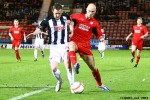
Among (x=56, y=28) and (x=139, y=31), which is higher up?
(x=56, y=28)

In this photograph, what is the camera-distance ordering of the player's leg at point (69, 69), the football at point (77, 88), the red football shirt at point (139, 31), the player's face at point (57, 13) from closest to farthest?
the football at point (77, 88) < the player's face at point (57, 13) < the player's leg at point (69, 69) < the red football shirt at point (139, 31)

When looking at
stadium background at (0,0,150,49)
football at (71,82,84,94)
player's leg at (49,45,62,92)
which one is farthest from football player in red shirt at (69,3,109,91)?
A: stadium background at (0,0,150,49)

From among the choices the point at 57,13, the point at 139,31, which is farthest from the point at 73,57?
the point at 139,31

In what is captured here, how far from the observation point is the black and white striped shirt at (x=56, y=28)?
973 centimetres

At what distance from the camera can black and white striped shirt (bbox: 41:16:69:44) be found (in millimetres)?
9726

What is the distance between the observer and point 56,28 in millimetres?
9734

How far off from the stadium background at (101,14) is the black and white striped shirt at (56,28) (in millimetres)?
26810

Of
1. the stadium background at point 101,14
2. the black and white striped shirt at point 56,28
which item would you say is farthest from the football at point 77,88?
the stadium background at point 101,14

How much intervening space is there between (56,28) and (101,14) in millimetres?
32258

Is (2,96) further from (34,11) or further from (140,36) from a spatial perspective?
(34,11)

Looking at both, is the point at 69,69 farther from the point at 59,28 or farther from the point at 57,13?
the point at 57,13

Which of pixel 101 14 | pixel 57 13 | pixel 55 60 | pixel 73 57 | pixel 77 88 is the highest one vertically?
pixel 57 13

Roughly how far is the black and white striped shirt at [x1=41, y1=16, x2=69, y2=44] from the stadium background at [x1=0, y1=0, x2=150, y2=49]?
2681 cm

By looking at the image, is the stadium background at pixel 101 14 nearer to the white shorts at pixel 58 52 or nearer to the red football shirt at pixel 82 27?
the red football shirt at pixel 82 27
